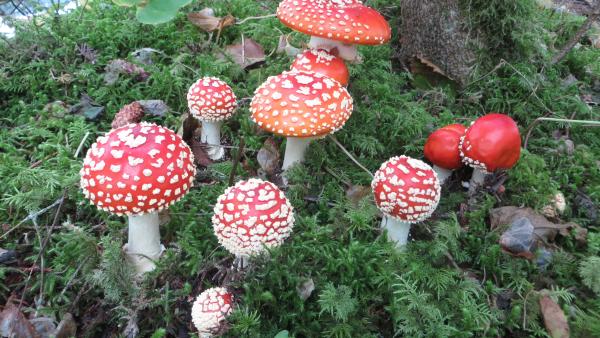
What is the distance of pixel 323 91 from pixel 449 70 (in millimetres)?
2023

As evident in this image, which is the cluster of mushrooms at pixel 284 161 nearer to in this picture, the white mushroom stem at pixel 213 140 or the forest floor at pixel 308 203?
the white mushroom stem at pixel 213 140

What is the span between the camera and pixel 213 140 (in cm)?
348

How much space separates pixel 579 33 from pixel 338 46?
229 centimetres

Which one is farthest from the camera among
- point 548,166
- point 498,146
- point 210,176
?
point 548,166

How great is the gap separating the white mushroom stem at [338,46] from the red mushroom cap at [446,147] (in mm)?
970

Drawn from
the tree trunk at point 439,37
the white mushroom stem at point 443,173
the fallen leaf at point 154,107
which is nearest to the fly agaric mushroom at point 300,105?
the white mushroom stem at point 443,173

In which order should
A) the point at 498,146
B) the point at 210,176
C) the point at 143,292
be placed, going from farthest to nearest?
the point at 210,176 → the point at 498,146 → the point at 143,292

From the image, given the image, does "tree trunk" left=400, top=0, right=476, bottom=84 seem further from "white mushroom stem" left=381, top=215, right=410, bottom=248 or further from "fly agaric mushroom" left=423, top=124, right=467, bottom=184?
"white mushroom stem" left=381, top=215, right=410, bottom=248

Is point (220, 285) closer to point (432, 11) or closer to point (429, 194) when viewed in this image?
point (429, 194)

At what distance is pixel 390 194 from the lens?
2572 millimetres

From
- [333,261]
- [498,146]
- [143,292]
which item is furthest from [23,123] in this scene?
[498,146]

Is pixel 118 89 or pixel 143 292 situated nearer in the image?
pixel 143 292

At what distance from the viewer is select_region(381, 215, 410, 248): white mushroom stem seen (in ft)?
9.30

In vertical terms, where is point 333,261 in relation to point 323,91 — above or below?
below
